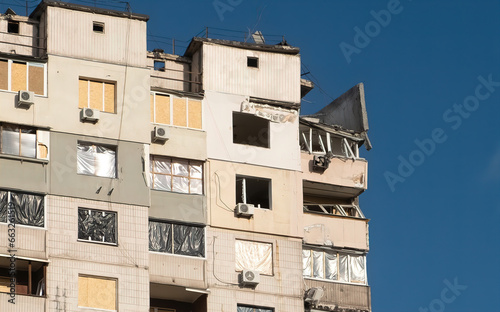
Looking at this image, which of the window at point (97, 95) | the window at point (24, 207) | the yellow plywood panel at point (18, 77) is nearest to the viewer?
the window at point (24, 207)

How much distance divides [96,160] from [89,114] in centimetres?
171

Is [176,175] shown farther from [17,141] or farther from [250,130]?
[17,141]

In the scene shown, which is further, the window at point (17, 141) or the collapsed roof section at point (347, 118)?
→ the collapsed roof section at point (347, 118)

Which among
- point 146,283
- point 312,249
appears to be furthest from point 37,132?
point 312,249

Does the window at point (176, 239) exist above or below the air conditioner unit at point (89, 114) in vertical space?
below

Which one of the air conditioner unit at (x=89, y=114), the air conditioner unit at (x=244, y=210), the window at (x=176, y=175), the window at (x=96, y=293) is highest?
the air conditioner unit at (x=89, y=114)

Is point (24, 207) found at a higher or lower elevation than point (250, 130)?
lower

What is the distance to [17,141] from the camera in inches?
2421

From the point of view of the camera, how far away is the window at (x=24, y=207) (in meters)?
60.1

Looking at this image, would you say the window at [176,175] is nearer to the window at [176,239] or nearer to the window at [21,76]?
the window at [176,239]

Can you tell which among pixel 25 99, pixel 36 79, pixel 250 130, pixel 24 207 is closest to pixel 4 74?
pixel 36 79

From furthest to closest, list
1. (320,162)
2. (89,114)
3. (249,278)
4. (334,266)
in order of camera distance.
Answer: (320,162) → (334,266) → (249,278) → (89,114)

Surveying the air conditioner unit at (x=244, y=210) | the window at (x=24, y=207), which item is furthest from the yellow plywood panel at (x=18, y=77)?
the air conditioner unit at (x=244, y=210)

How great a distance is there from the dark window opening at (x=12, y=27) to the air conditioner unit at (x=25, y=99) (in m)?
3.63
